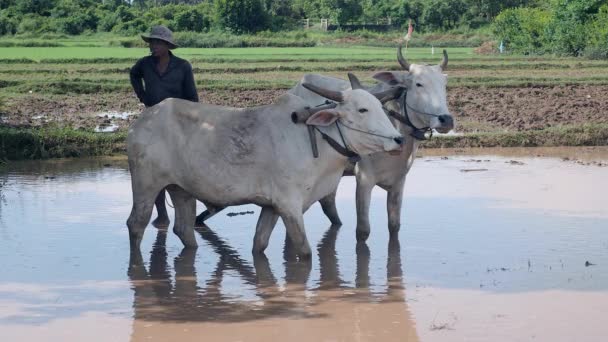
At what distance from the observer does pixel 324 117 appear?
7.54 metres

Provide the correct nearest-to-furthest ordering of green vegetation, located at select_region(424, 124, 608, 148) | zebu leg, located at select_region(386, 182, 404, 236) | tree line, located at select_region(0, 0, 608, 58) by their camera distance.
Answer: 1. zebu leg, located at select_region(386, 182, 404, 236)
2. green vegetation, located at select_region(424, 124, 608, 148)
3. tree line, located at select_region(0, 0, 608, 58)

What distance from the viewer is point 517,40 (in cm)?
3966

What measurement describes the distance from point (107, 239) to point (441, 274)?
9.00 ft

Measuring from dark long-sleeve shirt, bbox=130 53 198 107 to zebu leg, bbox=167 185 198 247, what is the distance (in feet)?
2.86

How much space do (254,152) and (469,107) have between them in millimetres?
11160

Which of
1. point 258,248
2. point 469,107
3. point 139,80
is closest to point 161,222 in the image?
point 139,80

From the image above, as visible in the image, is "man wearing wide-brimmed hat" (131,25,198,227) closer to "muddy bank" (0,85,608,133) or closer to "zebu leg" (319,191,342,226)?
"zebu leg" (319,191,342,226)

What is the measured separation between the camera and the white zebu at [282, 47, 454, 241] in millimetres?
8539

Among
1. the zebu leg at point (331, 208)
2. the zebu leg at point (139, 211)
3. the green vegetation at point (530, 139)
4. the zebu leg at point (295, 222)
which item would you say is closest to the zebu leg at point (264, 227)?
the zebu leg at point (295, 222)

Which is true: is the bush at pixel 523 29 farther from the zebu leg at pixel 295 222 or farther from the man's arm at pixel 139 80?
the zebu leg at pixel 295 222

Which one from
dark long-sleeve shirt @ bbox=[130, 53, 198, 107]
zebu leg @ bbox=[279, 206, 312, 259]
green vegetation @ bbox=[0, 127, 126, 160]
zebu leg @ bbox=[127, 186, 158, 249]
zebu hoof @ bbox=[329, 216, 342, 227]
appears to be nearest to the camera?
zebu leg @ bbox=[279, 206, 312, 259]

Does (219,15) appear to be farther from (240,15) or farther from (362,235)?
(362,235)

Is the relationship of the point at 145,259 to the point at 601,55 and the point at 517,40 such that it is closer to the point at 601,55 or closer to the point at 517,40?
the point at 601,55

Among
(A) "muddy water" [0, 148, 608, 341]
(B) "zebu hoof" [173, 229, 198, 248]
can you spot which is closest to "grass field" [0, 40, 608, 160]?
(A) "muddy water" [0, 148, 608, 341]
